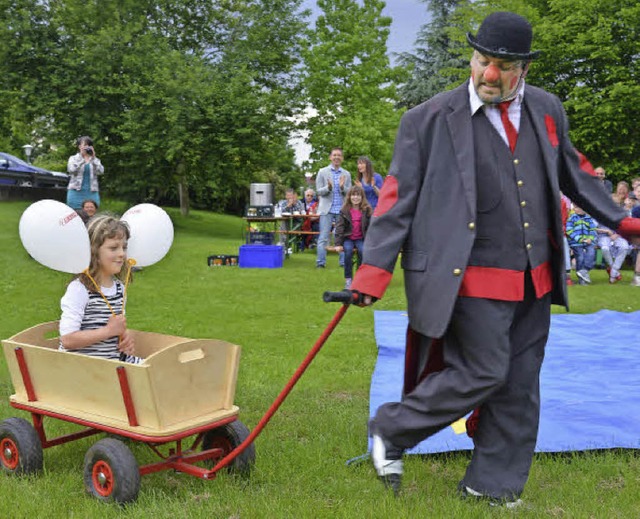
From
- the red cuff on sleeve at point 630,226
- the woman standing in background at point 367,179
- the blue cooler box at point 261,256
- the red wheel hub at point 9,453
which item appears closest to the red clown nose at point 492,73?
the red cuff on sleeve at point 630,226

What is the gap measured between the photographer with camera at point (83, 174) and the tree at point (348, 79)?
22.5m

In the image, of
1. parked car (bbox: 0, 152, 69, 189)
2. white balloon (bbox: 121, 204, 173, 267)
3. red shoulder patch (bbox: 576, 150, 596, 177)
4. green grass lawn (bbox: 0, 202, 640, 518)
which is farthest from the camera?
parked car (bbox: 0, 152, 69, 189)

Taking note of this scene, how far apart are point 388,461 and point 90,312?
1.74m

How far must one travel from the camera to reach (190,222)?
3262 centimetres

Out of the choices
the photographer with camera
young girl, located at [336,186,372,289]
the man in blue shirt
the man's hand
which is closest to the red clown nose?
the man's hand

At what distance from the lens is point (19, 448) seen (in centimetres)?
393

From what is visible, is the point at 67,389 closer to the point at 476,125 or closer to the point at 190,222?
the point at 476,125

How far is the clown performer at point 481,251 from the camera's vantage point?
3305 mm

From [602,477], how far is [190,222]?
29583 millimetres

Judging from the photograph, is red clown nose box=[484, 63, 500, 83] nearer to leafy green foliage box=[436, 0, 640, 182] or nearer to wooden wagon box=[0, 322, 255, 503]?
wooden wagon box=[0, 322, 255, 503]

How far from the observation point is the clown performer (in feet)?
10.8

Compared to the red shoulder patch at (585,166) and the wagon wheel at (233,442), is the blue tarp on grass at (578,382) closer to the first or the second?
the wagon wheel at (233,442)

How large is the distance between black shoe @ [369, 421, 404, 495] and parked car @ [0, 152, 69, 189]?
1021 inches

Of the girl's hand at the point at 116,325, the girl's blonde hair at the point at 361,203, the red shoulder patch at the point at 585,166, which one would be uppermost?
the red shoulder patch at the point at 585,166
